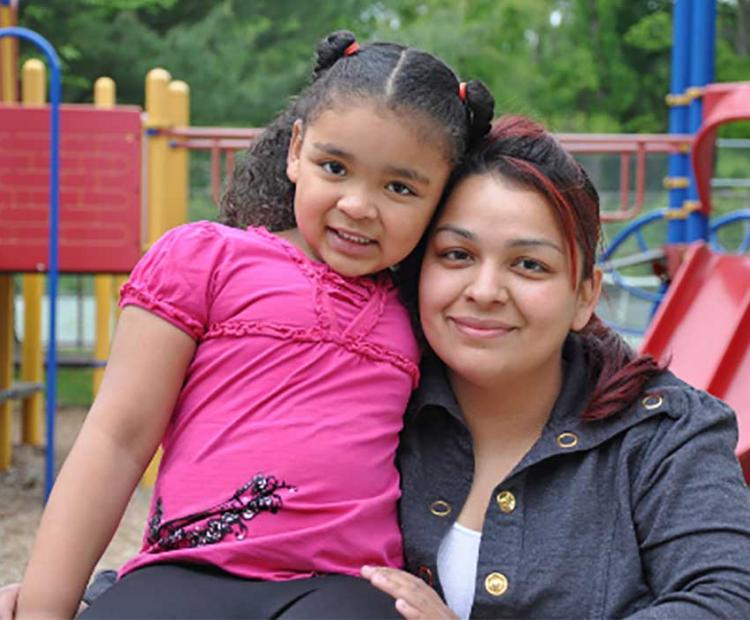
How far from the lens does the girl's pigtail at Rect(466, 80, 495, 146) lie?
178cm

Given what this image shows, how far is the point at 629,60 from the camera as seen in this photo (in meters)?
24.0

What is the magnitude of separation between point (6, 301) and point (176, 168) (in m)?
1.14

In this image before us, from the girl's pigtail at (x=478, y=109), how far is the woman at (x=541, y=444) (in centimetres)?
3

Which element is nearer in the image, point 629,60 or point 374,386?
point 374,386

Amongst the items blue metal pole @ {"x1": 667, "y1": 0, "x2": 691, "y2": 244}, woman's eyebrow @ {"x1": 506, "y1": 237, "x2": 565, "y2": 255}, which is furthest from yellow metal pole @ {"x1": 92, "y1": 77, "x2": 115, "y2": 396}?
woman's eyebrow @ {"x1": 506, "y1": 237, "x2": 565, "y2": 255}

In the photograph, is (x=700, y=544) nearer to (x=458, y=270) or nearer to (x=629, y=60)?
(x=458, y=270)

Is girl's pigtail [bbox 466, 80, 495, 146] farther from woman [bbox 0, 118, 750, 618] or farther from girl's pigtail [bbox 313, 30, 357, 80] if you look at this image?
girl's pigtail [bbox 313, 30, 357, 80]

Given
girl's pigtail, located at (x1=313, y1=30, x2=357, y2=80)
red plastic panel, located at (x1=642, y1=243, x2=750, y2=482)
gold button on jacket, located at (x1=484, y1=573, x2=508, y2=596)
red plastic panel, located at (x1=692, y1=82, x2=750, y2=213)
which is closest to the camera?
gold button on jacket, located at (x1=484, y1=573, x2=508, y2=596)

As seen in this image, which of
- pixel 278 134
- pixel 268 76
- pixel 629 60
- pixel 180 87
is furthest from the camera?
pixel 629 60

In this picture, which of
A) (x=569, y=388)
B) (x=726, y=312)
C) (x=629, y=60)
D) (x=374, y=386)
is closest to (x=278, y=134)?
(x=374, y=386)

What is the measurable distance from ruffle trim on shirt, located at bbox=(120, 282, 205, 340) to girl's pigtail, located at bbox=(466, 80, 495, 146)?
479 millimetres

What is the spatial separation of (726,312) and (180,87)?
326 cm

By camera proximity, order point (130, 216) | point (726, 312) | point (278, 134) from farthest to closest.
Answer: point (130, 216)
point (726, 312)
point (278, 134)

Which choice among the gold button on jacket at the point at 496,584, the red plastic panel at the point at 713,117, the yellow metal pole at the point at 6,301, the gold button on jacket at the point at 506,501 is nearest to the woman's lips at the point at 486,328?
the gold button on jacket at the point at 506,501
